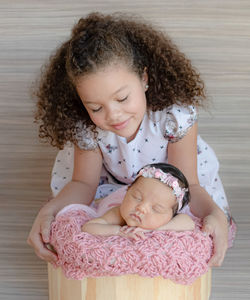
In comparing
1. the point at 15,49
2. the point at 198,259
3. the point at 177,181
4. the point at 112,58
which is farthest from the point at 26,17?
the point at 198,259

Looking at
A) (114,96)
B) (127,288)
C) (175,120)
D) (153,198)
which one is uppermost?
(114,96)

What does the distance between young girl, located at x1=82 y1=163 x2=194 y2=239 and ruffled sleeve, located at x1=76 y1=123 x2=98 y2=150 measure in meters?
0.34

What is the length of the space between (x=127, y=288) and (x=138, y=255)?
0.35ft

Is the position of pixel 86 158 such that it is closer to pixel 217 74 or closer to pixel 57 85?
pixel 57 85

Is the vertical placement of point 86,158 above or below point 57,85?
below

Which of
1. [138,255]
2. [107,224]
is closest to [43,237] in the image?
[107,224]

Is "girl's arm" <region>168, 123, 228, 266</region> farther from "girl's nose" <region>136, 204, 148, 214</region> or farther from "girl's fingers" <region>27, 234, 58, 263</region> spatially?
"girl's fingers" <region>27, 234, 58, 263</region>

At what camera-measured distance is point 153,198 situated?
131 cm

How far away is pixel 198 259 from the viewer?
4.25 feet

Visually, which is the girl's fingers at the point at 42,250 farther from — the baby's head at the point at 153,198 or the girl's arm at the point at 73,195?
the baby's head at the point at 153,198

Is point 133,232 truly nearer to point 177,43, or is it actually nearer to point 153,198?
point 153,198

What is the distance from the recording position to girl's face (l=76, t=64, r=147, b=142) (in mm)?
1357

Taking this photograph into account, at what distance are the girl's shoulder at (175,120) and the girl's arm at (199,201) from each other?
20 mm

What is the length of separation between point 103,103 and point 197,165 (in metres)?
0.51
